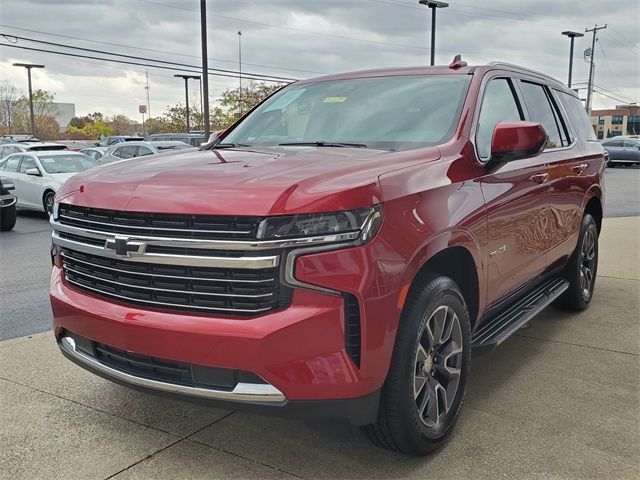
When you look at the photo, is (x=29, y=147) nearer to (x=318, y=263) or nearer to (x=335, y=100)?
(x=335, y=100)

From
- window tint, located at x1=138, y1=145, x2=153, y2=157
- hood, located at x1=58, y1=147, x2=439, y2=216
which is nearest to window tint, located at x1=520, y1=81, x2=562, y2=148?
hood, located at x1=58, y1=147, x2=439, y2=216

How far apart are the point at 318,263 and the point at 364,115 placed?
1697 millimetres

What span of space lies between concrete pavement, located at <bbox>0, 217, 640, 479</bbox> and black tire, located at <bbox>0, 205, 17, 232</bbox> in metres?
8.39

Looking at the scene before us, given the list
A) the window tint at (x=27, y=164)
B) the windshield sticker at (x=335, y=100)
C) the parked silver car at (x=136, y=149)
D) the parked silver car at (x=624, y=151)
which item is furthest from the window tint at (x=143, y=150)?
the parked silver car at (x=624, y=151)

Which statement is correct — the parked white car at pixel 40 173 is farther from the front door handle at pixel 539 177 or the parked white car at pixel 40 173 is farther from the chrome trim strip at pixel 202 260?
the chrome trim strip at pixel 202 260

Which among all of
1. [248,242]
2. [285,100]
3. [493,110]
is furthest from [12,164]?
[248,242]

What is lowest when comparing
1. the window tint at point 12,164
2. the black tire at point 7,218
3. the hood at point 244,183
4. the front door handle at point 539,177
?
the black tire at point 7,218

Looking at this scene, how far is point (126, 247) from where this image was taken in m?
2.75

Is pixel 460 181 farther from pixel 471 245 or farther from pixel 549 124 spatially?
pixel 549 124

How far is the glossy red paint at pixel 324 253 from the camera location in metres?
2.55

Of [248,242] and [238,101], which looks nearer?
[248,242]

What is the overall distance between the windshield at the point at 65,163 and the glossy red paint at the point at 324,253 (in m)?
12.5

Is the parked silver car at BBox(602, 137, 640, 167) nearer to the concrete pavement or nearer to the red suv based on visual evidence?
the concrete pavement

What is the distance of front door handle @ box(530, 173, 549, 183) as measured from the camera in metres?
4.14
